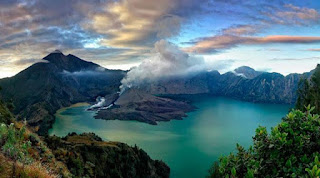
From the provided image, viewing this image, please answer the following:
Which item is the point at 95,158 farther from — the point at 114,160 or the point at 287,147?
the point at 287,147

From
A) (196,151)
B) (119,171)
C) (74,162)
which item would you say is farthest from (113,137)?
(74,162)

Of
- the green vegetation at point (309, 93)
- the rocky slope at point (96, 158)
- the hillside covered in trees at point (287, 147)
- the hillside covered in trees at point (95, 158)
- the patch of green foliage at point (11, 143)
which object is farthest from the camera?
the green vegetation at point (309, 93)

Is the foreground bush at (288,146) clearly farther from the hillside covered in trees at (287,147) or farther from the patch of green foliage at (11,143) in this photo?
the patch of green foliage at (11,143)

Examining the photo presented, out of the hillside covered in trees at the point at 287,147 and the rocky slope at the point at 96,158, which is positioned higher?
the hillside covered in trees at the point at 287,147

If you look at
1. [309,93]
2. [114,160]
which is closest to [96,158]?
[114,160]

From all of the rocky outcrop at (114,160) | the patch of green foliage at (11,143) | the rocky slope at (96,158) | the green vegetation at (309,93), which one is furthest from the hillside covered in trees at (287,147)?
the green vegetation at (309,93)

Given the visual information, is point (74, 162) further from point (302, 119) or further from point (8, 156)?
point (302, 119)

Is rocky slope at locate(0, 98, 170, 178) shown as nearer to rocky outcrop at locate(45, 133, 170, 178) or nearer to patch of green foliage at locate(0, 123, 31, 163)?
rocky outcrop at locate(45, 133, 170, 178)

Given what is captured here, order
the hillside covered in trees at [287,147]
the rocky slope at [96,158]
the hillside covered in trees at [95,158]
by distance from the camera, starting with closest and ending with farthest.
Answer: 1. the hillside covered in trees at [287,147]
2. the hillside covered in trees at [95,158]
3. the rocky slope at [96,158]

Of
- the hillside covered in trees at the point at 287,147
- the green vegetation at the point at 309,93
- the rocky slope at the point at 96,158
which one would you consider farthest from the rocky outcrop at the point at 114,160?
the hillside covered in trees at the point at 287,147

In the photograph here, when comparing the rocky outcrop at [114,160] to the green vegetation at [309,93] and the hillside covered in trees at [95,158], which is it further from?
the green vegetation at [309,93]

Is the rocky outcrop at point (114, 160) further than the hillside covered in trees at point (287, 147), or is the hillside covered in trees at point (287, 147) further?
the rocky outcrop at point (114, 160)
